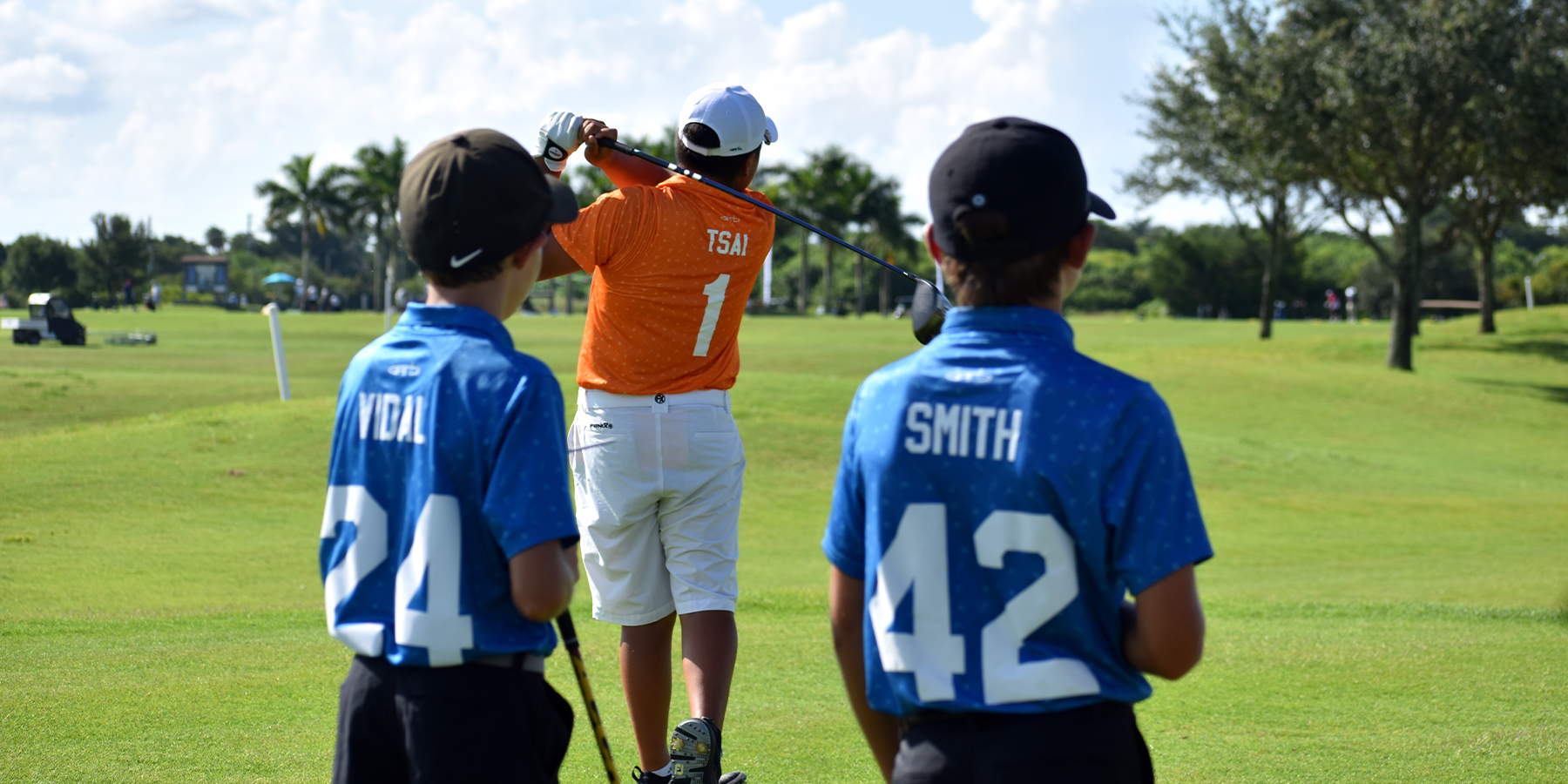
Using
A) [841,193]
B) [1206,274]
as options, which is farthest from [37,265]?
[1206,274]

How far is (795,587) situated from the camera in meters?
9.07

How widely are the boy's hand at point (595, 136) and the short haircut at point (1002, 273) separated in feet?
6.58

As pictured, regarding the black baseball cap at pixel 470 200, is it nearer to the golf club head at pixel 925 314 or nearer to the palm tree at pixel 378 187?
the golf club head at pixel 925 314

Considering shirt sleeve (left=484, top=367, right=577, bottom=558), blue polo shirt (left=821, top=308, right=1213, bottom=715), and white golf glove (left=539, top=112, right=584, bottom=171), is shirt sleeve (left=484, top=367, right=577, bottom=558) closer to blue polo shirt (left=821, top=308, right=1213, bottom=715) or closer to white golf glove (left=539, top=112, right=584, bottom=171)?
blue polo shirt (left=821, top=308, right=1213, bottom=715)

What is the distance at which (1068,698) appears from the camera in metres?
1.97

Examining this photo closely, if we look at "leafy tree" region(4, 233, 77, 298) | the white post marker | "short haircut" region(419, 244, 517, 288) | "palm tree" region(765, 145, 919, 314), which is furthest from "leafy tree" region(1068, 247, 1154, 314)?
"short haircut" region(419, 244, 517, 288)

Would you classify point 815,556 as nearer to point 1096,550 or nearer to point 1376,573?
point 1376,573

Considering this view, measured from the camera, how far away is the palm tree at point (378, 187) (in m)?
69.3

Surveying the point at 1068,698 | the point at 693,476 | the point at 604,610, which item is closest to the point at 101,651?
the point at 604,610

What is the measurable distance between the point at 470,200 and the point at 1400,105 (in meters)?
28.7

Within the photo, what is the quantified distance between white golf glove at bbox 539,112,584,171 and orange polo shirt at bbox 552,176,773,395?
18 centimetres

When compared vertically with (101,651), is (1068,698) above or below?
above

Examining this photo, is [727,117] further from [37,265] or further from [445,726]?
[37,265]

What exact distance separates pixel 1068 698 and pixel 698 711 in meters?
2.03
